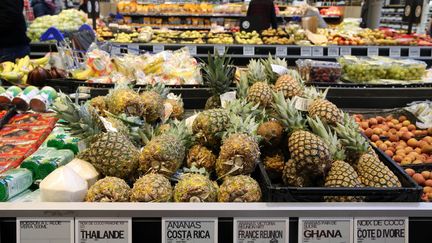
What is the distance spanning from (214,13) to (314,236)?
9.23 m

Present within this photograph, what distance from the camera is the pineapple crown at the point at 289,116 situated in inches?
61.1

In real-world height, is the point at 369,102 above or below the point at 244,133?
below

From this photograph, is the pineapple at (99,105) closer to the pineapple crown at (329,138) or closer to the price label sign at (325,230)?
the pineapple crown at (329,138)

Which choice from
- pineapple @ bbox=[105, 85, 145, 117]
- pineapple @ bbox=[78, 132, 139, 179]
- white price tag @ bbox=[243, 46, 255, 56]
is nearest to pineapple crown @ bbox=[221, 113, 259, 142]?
pineapple @ bbox=[78, 132, 139, 179]

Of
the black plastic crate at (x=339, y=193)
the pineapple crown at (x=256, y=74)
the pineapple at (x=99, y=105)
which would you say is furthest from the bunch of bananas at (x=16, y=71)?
the black plastic crate at (x=339, y=193)

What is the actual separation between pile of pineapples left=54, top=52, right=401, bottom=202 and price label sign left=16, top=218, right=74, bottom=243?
0.12 metres

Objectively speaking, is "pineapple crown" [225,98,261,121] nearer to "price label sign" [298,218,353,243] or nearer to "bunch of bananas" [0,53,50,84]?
"price label sign" [298,218,353,243]

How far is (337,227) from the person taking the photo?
1.22 meters

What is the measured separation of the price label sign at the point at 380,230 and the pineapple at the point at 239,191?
0.28 metres

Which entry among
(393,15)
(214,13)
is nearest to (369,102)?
(214,13)

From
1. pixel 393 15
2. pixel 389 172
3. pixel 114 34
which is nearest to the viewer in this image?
pixel 389 172

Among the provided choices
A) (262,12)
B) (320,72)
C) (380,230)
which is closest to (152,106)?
(380,230)

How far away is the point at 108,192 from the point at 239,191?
1.21 feet

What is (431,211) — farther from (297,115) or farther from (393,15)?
(393,15)
